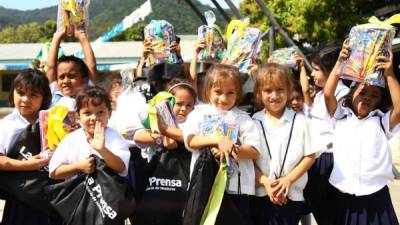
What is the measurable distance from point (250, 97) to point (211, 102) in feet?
1.41

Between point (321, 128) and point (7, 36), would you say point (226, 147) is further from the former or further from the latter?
point (7, 36)

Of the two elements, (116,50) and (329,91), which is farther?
(116,50)

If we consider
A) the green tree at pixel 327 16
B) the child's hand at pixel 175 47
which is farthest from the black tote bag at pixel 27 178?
the green tree at pixel 327 16

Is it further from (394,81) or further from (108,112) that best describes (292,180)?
(108,112)

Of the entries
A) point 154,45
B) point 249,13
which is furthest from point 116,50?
point 154,45

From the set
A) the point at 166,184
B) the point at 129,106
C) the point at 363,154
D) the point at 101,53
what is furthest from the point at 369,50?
the point at 101,53

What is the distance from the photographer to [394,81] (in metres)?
3.08

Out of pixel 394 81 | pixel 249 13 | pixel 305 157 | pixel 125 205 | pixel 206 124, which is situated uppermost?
pixel 249 13

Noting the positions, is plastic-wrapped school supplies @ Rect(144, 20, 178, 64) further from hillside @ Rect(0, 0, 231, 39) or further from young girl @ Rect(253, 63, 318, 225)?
hillside @ Rect(0, 0, 231, 39)

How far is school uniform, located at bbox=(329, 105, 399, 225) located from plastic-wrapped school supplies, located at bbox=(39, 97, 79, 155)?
5.15ft

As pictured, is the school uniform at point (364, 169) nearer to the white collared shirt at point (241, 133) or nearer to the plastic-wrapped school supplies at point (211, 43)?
the white collared shirt at point (241, 133)

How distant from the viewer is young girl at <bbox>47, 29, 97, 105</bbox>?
3.62m

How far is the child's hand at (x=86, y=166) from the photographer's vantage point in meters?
2.88

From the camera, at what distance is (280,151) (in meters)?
3.07
